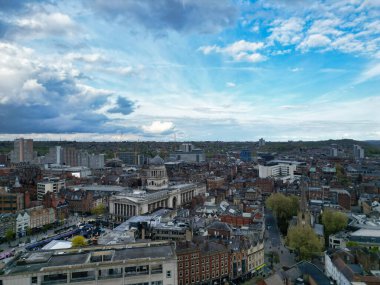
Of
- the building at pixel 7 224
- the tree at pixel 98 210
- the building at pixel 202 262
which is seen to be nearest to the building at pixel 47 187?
the tree at pixel 98 210

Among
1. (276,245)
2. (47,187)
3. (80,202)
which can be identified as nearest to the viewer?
(276,245)

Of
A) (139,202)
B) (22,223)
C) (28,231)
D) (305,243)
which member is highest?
(139,202)

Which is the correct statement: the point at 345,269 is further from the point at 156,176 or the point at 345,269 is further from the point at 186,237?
the point at 156,176

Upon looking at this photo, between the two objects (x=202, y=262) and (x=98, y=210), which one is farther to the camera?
(x=98, y=210)

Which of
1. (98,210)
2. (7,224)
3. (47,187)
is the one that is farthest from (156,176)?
(7,224)

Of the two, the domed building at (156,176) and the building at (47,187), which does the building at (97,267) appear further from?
the building at (47,187)

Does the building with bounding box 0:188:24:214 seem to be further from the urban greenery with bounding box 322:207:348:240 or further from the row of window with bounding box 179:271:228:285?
the urban greenery with bounding box 322:207:348:240

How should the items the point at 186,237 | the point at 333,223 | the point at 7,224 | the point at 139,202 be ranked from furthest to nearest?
the point at 139,202 → the point at 7,224 → the point at 333,223 → the point at 186,237
